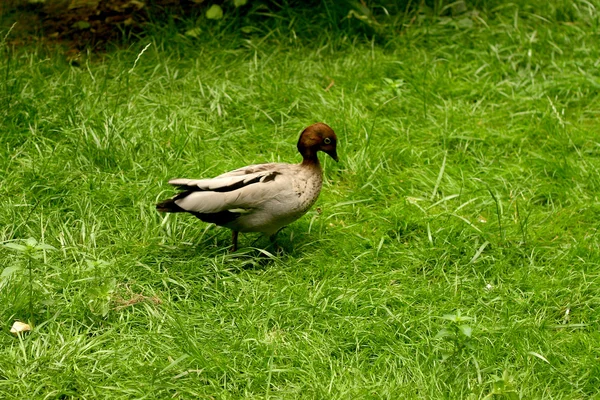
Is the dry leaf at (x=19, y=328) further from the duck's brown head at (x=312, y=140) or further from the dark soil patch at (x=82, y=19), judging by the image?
the dark soil patch at (x=82, y=19)

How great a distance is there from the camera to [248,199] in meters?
4.04

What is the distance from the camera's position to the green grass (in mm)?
3438

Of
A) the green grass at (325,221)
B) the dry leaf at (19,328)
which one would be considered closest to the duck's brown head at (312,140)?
the green grass at (325,221)

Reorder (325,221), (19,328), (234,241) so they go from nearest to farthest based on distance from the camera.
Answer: (19,328)
(234,241)
(325,221)

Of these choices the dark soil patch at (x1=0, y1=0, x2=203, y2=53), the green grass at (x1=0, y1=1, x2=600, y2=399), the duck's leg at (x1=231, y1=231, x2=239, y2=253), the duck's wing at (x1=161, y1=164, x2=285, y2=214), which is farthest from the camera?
the dark soil patch at (x1=0, y1=0, x2=203, y2=53)

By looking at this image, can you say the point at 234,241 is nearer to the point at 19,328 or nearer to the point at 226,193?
the point at 226,193

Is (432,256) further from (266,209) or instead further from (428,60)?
(428,60)

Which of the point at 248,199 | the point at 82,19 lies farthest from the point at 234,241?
the point at 82,19

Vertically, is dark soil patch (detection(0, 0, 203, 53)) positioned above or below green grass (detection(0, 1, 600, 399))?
above

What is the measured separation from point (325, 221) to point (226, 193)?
0.70m

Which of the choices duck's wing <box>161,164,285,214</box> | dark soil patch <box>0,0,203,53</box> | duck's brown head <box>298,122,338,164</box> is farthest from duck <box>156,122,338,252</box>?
dark soil patch <box>0,0,203,53</box>

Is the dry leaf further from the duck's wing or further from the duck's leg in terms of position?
the duck's leg

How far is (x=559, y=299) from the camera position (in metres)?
3.91

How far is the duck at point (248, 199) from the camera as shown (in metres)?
4.02
